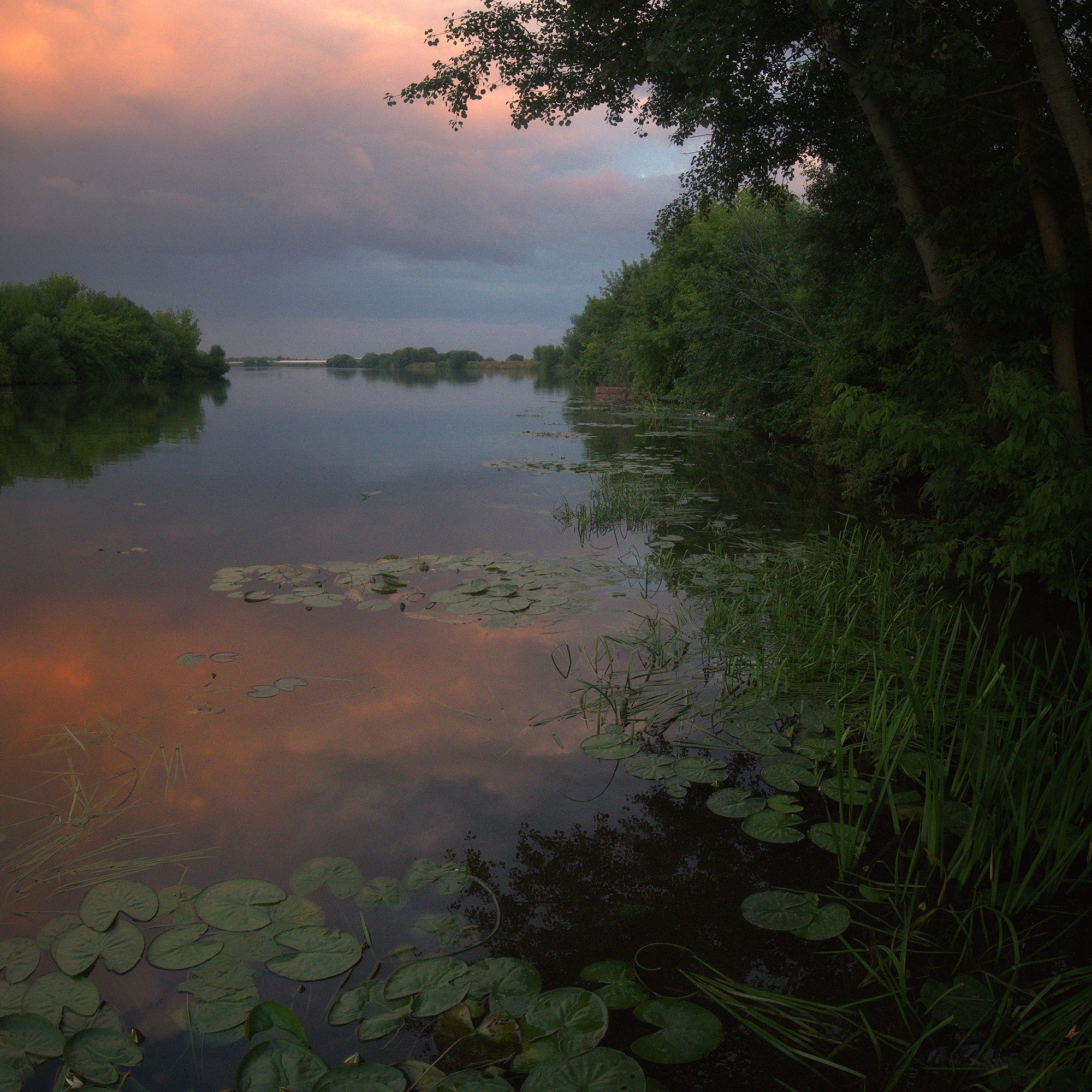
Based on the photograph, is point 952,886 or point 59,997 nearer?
point 59,997

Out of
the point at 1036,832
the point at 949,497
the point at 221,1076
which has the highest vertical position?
the point at 949,497

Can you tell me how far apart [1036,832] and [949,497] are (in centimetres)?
563

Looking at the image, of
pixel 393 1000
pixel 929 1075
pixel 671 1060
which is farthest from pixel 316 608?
pixel 929 1075

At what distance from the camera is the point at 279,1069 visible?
6.31 feet

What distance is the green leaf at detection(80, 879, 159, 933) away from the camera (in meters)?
2.62

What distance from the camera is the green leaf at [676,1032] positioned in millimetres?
2129

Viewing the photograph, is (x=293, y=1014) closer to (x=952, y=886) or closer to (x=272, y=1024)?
(x=272, y=1024)

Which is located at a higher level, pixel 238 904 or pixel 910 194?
pixel 910 194

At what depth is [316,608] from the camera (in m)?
6.30

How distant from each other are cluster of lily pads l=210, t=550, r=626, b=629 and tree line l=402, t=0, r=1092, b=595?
2.84 metres

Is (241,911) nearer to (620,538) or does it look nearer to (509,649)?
(509,649)

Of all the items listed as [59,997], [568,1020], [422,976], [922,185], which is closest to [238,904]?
[59,997]

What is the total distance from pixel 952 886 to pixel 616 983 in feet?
4.85

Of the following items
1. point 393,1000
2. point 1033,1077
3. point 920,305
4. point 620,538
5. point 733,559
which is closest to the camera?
point 1033,1077
